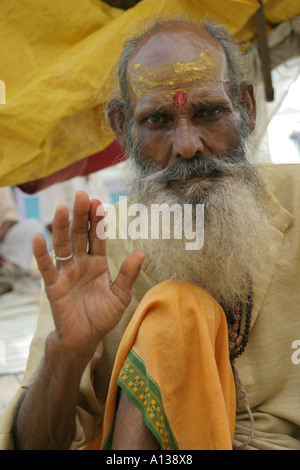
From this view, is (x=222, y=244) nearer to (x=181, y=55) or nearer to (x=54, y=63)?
(x=181, y=55)

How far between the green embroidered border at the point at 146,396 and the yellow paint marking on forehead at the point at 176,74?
1032 millimetres

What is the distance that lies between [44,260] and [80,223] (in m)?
0.15

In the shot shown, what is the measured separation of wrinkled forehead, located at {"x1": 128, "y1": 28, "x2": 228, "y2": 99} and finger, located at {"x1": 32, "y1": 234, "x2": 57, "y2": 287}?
864 millimetres

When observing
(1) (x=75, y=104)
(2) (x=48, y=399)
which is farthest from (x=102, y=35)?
(2) (x=48, y=399)

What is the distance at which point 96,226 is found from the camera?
1.46 metres

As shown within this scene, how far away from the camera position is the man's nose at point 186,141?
181 cm

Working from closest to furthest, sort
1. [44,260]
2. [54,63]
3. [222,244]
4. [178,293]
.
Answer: [44,260] → [178,293] → [222,244] → [54,63]

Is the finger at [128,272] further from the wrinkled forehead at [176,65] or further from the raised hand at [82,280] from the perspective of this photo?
the wrinkled forehead at [176,65]

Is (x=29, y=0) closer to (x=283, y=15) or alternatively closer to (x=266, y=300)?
(x=283, y=15)

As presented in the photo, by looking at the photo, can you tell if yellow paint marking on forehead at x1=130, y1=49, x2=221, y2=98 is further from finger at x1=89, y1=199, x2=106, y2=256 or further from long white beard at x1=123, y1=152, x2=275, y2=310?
finger at x1=89, y1=199, x2=106, y2=256

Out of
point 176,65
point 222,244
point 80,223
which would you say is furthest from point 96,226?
point 176,65

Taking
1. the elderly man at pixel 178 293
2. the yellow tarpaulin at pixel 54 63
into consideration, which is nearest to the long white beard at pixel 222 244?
the elderly man at pixel 178 293

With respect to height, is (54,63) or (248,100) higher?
(54,63)

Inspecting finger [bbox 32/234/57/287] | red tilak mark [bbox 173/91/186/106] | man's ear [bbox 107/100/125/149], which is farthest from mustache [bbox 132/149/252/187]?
finger [bbox 32/234/57/287]
